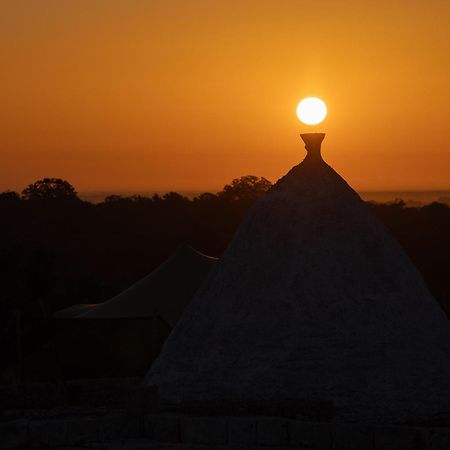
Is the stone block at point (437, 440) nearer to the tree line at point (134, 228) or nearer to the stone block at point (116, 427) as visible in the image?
the stone block at point (116, 427)

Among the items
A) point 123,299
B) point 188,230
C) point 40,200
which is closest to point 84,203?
point 40,200

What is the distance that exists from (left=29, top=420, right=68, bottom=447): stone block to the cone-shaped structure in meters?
2.33

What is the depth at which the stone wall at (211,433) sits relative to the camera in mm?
14508

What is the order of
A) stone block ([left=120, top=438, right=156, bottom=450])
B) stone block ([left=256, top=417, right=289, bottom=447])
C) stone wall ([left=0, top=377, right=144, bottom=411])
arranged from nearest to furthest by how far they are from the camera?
stone block ([left=256, top=417, right=289, bottom=447])
stone block ([left=120, top=438, right=156, bottom=450])
stone wall ([left=0, top=377, right=144, bottom=411])

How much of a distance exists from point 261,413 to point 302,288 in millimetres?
2266

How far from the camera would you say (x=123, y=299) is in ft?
96.2

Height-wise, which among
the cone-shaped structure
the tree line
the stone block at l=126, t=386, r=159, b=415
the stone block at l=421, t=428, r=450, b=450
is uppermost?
the tree line

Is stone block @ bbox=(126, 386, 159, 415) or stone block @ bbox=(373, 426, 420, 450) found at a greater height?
stone block @ bbox=(126, 386, 159, 415)

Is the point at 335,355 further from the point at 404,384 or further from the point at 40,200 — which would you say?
the point at 40,200

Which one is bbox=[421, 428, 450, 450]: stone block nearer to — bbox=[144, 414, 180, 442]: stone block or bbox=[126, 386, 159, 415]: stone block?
bbox=[144, 414, 180, 442]: stone block

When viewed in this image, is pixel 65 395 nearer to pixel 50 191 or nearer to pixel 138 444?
pixel 138 444

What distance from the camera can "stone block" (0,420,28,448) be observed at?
1623 centimetres

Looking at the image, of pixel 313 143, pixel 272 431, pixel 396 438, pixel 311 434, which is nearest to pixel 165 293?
pixel 313 143

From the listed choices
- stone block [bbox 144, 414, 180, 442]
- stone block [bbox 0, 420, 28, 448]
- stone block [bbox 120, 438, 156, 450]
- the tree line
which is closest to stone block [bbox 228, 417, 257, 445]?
stone block [bbox 144, 414, 180, 442]
